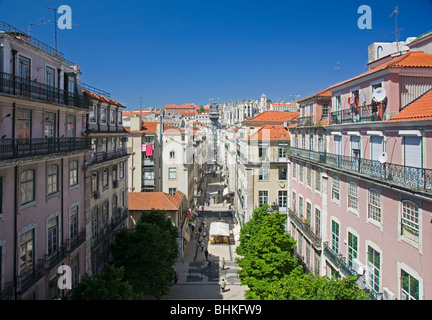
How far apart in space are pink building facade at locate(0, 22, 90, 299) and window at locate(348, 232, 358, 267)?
15650 mm

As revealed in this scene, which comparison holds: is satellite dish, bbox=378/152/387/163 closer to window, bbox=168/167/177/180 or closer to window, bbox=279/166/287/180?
window, bbox=279/166/287/180

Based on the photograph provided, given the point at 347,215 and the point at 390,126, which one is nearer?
the point at 390,126

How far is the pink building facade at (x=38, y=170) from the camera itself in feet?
41.7

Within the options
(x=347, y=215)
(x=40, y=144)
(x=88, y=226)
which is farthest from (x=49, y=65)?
(x=347, y=215)

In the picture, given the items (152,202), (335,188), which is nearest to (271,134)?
(335,188)

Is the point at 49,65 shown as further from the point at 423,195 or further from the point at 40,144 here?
the point at 423,195

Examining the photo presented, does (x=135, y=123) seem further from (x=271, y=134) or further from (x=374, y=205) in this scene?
(x=374, y=205)

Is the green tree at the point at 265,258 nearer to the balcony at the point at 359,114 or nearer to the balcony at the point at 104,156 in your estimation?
the balcony at the point at 359,114

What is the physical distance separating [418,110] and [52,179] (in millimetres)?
17313

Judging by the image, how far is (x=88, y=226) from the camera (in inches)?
816

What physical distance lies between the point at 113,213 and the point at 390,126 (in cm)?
2129

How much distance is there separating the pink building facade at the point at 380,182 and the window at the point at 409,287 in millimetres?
38

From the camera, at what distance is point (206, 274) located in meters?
29.2

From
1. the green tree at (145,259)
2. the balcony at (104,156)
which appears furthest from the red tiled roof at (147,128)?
the green tree at (145,259)
